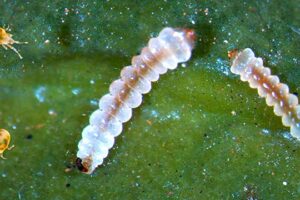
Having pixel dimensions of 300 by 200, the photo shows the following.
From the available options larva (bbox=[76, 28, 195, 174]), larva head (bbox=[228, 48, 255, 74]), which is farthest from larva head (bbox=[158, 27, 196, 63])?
larva head (bbox=[228, 48, 255, 74])

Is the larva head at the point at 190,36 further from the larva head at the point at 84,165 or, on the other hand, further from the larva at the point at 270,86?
the larva head at the point at 84,165

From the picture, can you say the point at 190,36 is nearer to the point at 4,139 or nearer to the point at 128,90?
the point at 128,90

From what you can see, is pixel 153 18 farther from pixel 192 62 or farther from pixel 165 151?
pixel 165 151

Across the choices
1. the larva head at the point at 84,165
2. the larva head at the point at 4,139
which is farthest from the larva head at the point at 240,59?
the larva head at the point at 4,139

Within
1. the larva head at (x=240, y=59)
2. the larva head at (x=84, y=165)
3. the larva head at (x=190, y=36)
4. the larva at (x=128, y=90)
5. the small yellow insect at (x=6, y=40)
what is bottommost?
the larva head at (x=84, y=165)

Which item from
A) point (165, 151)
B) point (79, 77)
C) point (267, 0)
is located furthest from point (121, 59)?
point (267, 0)

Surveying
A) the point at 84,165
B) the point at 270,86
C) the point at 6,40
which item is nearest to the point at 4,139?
the point at 84,165
